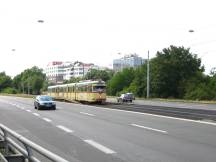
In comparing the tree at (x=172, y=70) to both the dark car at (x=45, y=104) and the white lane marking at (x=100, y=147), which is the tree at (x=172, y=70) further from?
the white lane marking at (x=100, y=147)

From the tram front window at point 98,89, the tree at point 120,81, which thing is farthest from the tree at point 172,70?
the tram front window at point 98,89

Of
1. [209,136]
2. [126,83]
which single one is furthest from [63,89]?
[209,136]

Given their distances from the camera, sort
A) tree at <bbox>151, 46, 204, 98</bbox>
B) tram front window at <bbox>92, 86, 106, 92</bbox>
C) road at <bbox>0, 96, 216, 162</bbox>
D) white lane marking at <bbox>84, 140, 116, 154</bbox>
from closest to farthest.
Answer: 1. road at <bbox>0, 96, 216, 162</bbox>
2. white lane marking at <bbox>84, 140, 116, 154</bbox>
3. tram front window at <bbox>92, 86, 106, 92</bbox>
4. tree at <bbox>151, 46, 204, 98</bbox>

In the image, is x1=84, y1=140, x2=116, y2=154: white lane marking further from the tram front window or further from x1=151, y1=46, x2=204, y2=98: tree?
x1=151, y1=46, x2=204, y2=98: tree

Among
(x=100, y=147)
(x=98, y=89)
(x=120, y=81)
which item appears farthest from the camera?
(x=120, y=81)

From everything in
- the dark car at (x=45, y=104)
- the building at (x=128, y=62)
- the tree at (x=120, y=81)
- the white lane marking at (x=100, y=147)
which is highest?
the building at (x=128, y=62)

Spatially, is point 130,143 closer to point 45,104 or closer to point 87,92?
point 45,104

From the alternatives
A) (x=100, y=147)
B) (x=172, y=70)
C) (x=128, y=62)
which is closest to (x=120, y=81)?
(x=172, y=70)

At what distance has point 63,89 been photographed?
73.5 m

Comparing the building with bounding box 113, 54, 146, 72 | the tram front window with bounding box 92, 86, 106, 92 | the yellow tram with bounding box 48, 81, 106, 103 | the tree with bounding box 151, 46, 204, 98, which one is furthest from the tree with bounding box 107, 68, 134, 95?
the tram front window with bounding box 92, 86, 106, 92

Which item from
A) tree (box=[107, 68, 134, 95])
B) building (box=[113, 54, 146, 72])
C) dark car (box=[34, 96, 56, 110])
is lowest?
dark car (box=[34, 96, 56, 110])

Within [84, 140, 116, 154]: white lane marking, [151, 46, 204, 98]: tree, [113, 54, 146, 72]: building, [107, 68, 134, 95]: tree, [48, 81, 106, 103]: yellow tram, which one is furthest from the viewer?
[113, 54, 146, 72]: building

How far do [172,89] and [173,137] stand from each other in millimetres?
78214

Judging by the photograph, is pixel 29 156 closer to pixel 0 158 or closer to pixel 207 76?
pixel 0 158
